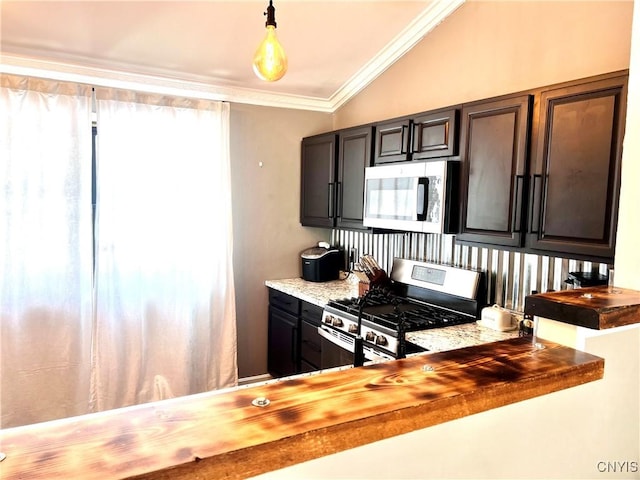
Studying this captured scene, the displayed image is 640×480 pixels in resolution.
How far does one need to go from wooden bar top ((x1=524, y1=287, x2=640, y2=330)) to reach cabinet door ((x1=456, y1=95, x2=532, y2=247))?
94 cm

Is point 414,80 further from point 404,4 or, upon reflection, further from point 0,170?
point 0,170

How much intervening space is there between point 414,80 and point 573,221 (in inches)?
68.2

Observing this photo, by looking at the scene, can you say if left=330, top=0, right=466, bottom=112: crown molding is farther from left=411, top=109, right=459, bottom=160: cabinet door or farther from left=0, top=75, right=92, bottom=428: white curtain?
left=0, top=75, right=92, bottom=428: white curtain

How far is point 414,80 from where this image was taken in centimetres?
324

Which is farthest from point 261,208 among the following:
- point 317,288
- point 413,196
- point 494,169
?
point 494,169

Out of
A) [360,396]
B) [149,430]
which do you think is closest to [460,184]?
[360,396]

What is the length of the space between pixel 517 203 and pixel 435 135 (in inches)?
27.9

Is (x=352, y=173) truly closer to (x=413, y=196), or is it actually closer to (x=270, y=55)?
(x=413, y=196)

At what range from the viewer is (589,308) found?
111 cm

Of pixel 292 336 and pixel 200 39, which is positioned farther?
pixel 292 336

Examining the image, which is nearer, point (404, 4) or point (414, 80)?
point (404, 4)

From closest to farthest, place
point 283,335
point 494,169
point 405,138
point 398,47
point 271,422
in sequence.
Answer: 1. point 271,422
2. point 494,169
3. point 405,138
4. point 398,47
5. point 283,335

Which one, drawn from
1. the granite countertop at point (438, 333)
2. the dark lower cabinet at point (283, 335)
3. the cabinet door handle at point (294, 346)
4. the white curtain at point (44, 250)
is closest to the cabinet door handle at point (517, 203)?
the granite countertop at point (438, 333)

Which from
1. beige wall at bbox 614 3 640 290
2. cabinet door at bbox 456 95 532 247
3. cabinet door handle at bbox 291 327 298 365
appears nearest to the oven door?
cabinet door handle at bbox 291 327 298 365
